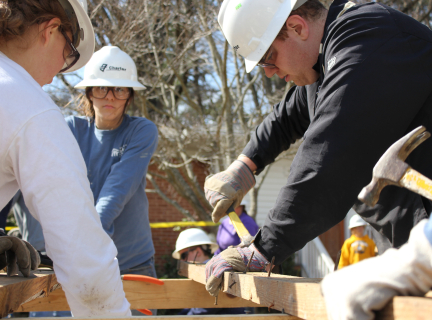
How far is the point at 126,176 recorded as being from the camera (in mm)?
2910

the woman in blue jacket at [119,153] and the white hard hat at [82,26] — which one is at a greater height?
the white hard hat at [82,26]

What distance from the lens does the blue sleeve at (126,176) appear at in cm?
277

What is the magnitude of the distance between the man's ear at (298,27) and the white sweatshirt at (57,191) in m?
1.30

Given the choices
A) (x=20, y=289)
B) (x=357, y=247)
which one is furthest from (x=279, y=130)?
(x=357, y=247)

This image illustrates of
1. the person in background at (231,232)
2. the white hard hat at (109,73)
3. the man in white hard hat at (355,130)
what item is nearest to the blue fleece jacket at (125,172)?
the white hard hat at (109,73)

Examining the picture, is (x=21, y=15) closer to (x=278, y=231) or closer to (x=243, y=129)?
(x=278, y=231)

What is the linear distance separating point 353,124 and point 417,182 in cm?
61

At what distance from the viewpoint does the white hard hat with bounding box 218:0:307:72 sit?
2.15m

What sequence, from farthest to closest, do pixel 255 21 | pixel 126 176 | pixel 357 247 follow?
pixel 357 247
pixel 126 176
pixel 255 21

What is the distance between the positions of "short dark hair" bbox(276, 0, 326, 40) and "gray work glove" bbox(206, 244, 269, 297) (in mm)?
1101

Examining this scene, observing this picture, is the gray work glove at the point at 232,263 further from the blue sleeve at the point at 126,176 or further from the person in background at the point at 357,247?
the person in background at the point at 357,247

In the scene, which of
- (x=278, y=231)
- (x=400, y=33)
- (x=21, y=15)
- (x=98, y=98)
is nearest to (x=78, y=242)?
(x=278, y=231)

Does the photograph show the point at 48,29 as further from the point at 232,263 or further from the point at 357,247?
the point at 357,247

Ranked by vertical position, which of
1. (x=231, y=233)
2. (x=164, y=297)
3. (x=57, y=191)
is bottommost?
(x=231, y=233)
